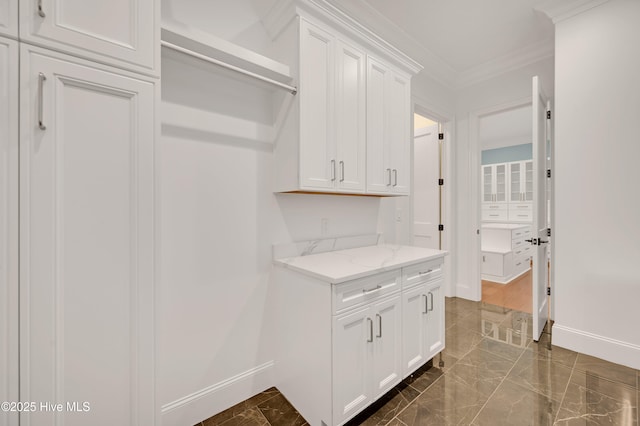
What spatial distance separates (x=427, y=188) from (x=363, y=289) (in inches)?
102

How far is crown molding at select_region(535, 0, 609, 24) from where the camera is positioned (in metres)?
2.26

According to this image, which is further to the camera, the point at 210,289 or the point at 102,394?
the point at 210,289

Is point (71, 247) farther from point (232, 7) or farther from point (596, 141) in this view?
point (596, 141)

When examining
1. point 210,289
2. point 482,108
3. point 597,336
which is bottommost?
point 597,336

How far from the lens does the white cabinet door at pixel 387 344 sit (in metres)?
1.63

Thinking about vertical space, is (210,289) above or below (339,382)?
above

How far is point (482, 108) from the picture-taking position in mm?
3438

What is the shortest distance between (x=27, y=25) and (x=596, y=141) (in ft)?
11.4

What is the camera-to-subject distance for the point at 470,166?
3482 millimetres

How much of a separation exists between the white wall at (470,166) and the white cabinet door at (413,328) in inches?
76.5

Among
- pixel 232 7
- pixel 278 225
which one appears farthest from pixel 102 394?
pixel 232 7

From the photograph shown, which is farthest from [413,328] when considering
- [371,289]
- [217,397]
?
[217,397]

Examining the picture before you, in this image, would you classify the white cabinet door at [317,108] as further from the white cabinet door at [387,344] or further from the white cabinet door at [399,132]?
the white cabinet door at [387,344]

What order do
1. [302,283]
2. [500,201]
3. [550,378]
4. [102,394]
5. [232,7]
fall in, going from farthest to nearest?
[500,201]
[550,378]
[232,7]
[302,283]
[102,394]
